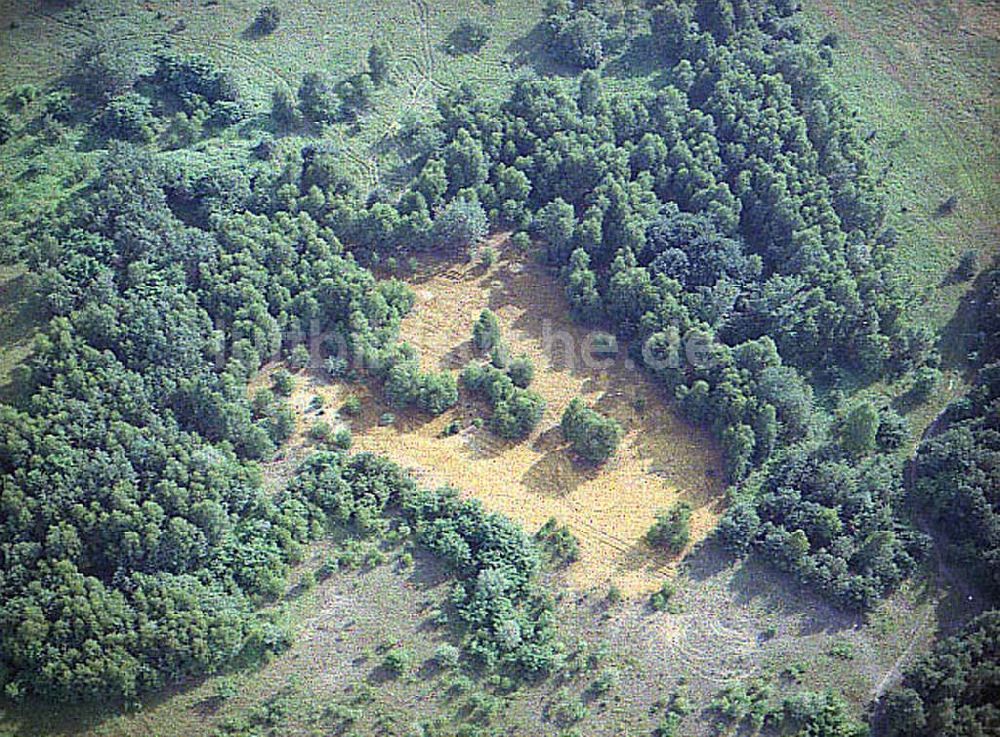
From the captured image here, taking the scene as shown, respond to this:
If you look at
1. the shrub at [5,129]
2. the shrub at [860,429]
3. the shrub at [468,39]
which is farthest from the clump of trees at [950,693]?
the shrub at [5,129]

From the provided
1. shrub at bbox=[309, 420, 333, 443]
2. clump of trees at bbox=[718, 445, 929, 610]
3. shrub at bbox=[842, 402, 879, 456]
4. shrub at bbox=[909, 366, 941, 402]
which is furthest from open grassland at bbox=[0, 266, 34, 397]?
shrub at bbox=[909, 366, 941, 402]

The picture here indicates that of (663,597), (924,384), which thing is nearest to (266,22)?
(663,597)

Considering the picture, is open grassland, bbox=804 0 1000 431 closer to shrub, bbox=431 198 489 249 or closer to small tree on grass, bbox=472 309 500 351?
small tree on grass, bbox=472 309 500 351

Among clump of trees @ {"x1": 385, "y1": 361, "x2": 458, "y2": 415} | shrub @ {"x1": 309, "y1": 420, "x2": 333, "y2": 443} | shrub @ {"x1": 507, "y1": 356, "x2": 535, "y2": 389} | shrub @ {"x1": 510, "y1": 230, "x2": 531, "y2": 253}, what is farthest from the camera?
shrub @ {"x1": 510, "y1": 230, "x2": 531, "y2": 253}

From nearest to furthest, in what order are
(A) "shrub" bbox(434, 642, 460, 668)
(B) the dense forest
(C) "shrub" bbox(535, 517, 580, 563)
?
(A) "shrub" bbox(434, 642, 460, 668) → (B) the dense forest → (C) "shrub" bbox(535, 517, 580, 563)

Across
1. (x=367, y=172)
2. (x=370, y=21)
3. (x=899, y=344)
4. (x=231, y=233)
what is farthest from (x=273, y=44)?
(x=899, y=344)

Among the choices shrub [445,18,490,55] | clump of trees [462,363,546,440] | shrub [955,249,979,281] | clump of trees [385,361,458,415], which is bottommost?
clump of trees [385,361,458,415]

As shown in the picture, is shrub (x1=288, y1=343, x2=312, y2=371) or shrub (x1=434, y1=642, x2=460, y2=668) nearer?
shrub (x1=434, y1=642, x2=460, y2=668)

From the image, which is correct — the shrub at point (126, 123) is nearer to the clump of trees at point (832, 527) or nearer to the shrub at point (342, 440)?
the shrub at point (342, 440)
